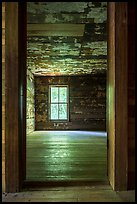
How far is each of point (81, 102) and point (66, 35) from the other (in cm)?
725

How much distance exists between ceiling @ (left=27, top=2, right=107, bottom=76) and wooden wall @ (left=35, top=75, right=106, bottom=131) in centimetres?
198

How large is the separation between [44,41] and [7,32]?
461 centimetres

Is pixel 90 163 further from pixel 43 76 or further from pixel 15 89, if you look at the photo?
pixel 43 76

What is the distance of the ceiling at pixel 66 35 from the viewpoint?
4.98m

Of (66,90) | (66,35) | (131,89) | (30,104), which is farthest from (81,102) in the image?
(131,89)

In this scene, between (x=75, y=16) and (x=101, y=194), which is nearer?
(x=101, y=194)

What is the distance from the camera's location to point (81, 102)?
45.2ft

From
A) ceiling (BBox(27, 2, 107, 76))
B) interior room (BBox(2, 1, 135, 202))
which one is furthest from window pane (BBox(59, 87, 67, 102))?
interior room (BBox(2, 1, 135, 202))

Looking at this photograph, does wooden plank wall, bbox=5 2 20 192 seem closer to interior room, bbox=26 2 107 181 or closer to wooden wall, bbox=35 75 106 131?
interior room, bbox=26 2 107 181

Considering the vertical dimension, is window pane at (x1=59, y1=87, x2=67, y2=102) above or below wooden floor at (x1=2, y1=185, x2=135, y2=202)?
above

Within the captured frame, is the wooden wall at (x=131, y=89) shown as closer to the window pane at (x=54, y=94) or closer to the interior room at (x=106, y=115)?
the interior room at (x=106, y=115)

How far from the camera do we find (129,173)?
2.78 meters

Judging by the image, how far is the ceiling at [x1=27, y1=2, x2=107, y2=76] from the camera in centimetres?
498

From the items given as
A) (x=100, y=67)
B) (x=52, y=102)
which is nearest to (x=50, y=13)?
(x=100, y=67)
